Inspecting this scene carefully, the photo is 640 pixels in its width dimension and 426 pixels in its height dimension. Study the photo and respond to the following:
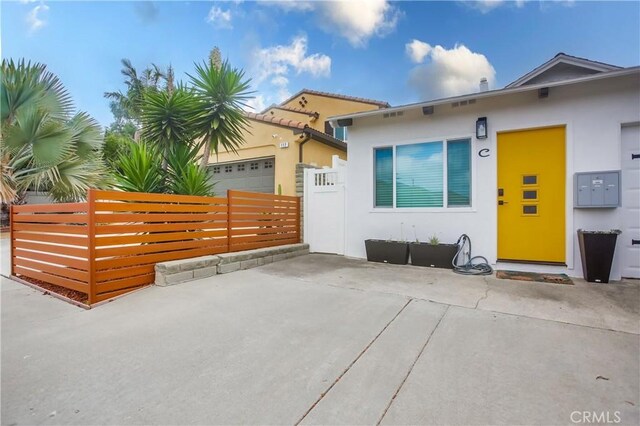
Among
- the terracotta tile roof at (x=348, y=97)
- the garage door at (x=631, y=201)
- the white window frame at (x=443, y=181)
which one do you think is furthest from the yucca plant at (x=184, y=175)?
the terracotta tile roof at (x=348, y=97)

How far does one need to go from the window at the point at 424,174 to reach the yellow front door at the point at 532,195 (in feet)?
2.04

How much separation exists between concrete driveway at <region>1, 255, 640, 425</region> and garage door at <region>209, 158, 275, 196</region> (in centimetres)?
558

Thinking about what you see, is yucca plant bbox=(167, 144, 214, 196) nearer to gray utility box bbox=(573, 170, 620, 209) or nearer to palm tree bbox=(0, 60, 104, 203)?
palm tree bbox=(0, 60, 104, 203)

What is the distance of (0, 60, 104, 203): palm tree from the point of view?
5.18 m

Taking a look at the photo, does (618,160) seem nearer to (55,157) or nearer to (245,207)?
(245,207)

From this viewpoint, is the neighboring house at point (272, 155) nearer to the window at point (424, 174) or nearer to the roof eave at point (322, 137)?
the roof eave at point (322, 137)

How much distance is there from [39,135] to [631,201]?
977 cm

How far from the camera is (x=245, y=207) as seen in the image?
5871mm

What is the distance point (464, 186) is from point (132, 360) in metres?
5.50

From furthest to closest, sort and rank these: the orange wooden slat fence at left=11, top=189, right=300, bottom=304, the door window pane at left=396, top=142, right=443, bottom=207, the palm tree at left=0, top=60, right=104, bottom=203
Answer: the door window pane at left=396, top=142, right=443, bottom=207 < the palm tree at left=0, top=60, right=104, bottom=203 < the orange wooden slat fence at left=11, top=189, right=300, bottom=304

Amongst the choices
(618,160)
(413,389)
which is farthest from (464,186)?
(413,389)

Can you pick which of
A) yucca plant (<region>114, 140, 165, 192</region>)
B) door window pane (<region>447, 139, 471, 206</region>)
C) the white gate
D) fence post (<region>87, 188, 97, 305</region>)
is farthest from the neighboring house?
fence post (<region>87, 188, 97, 305</region>)

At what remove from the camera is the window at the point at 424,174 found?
5617 mm

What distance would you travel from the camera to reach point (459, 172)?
5.63 m
